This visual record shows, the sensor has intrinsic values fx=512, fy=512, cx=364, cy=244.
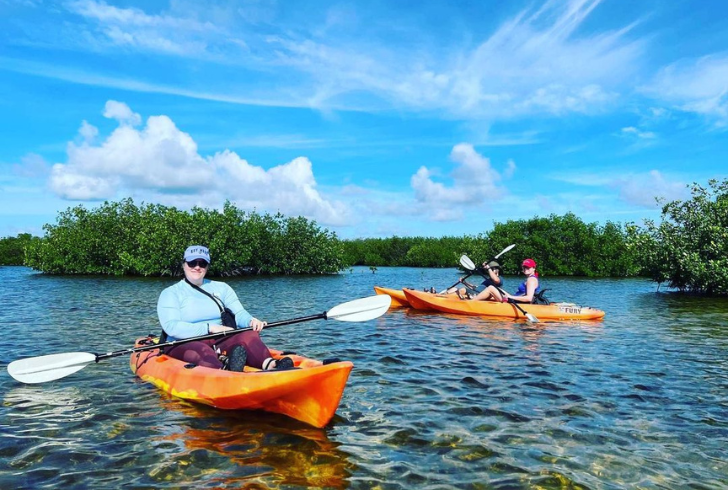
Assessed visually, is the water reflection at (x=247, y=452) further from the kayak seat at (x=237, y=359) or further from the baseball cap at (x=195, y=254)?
the baseball cap at (x=195, y=254)

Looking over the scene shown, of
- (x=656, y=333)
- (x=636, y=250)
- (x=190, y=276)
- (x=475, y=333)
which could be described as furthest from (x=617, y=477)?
(x=636, y=250)

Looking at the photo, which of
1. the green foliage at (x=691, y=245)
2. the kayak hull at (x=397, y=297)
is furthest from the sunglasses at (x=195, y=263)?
the green foliage at (x=691, y=245)

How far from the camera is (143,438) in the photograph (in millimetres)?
5125

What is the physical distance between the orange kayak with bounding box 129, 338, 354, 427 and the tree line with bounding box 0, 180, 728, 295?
75.8 feet

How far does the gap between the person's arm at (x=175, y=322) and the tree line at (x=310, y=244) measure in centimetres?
2347

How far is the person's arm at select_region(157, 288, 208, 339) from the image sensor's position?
6.43m

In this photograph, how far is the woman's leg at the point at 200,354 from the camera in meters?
6.28

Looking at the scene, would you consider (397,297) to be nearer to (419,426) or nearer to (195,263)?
(195,263)

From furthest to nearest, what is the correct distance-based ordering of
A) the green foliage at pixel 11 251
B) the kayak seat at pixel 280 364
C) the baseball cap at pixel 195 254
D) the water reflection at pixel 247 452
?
1. the green foliage at pixel 11 251
2. the baseball cap at pixel 195 254
3. the kayak seat at pixel 280 364
4. the water reflection at pixel 247 452

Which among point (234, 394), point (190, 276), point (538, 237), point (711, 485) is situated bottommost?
point (711, 485)

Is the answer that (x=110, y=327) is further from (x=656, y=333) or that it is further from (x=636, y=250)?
(x=636, y=250)

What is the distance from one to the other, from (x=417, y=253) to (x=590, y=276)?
93.1 feet

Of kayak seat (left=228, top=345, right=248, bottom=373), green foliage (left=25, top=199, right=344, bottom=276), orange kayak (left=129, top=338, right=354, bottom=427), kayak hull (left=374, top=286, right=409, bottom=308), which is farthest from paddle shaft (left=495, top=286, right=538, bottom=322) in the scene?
green foliage (left=25, top=199, right=344, bottom=276)

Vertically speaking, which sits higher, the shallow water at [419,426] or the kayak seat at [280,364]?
the kayak seat at [280,364]
